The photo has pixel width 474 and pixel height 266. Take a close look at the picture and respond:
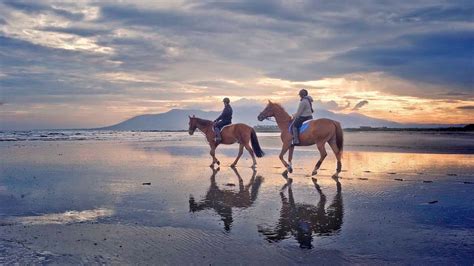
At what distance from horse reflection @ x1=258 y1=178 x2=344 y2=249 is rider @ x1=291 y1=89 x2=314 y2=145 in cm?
571

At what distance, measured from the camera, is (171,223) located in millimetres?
7578

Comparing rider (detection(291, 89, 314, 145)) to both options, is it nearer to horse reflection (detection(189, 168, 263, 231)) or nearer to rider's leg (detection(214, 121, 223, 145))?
horse reflection (detection(189, 168, 263, 231))

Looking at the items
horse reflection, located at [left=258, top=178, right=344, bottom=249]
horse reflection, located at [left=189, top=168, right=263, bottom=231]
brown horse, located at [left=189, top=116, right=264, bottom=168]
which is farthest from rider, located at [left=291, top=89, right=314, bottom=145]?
horse reflection, located at [left=258, top=178, right=344, bottom=249]

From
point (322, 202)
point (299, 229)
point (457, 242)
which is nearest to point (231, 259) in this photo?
point (299, 229)

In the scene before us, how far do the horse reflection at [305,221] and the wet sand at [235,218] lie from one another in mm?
20

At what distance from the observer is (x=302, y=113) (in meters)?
15.4

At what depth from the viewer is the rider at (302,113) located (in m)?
15.4

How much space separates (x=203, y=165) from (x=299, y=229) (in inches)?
436

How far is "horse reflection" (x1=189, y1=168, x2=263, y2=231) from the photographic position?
8.49m

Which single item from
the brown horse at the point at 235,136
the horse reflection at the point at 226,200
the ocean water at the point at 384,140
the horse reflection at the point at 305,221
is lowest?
the horse reflection at the point at 305,221

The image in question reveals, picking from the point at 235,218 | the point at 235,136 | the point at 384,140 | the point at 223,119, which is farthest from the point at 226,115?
the point at 384,140

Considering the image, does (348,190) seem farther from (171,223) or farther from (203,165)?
(203,165)

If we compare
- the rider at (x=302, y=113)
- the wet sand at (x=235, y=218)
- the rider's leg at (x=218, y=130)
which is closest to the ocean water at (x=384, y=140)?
the rider's leg at (x=218, y=130)

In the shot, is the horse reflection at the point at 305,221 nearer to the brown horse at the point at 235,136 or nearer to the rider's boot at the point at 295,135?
the rider's boot at the point at 295,135
